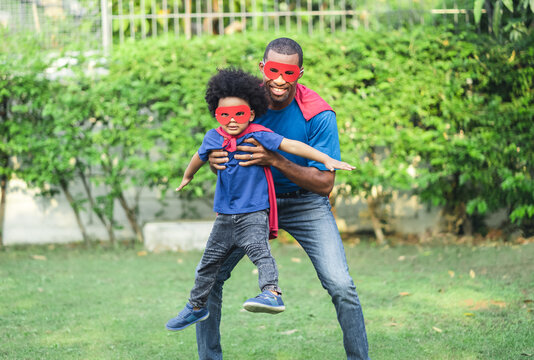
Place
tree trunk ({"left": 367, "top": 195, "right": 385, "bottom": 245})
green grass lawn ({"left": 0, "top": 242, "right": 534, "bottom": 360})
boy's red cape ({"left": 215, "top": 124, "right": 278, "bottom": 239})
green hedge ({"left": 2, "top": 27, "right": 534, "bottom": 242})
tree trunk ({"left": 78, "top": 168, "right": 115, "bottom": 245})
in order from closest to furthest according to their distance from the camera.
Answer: boy's red cape ({"left": 215, "top": 124, "right": 278, "bottom": 239}) < green grass lawn ({"left": 0, "top": 242, "right": 534, "bottom": 360}) < green hedge ({"left": 2, "top": 27, "right": 534, "bottom": 242}) < tree trunk ({"left": 367, "top": 195, "right": 385, "bottom": 245}) < tree trunk ({"left": 78, "top": 168, "right": 115, "bottom": 245})

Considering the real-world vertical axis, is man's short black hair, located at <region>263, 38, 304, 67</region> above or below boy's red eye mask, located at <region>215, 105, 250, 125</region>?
above

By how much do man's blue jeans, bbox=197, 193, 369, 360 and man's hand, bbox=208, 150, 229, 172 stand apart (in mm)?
401

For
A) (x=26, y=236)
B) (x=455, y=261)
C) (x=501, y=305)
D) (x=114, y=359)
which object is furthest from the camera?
(x=26, y=236)

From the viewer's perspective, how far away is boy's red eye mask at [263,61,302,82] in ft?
11.5

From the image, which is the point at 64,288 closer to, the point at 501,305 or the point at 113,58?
the point at 113,58

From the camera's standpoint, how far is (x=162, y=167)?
7844 mm

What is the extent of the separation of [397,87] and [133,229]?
3821mm

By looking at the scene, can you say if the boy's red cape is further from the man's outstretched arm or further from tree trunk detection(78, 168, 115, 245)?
tree trunk detection(78, 168, 115, 245)

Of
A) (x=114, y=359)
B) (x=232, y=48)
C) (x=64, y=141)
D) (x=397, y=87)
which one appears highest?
(x=232, y=48)

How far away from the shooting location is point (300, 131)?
11.9 ft

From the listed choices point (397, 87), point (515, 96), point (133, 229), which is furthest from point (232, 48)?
point (515, 96)

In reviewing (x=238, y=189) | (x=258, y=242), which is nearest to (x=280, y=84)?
(x=238, y=189)

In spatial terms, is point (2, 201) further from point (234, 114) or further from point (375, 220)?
point (234, 114)

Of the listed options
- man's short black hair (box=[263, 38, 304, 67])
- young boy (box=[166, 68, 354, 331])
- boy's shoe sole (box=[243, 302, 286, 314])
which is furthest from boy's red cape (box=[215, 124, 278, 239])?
boy's shoe sole (box=[243, 302, 286, 314])
